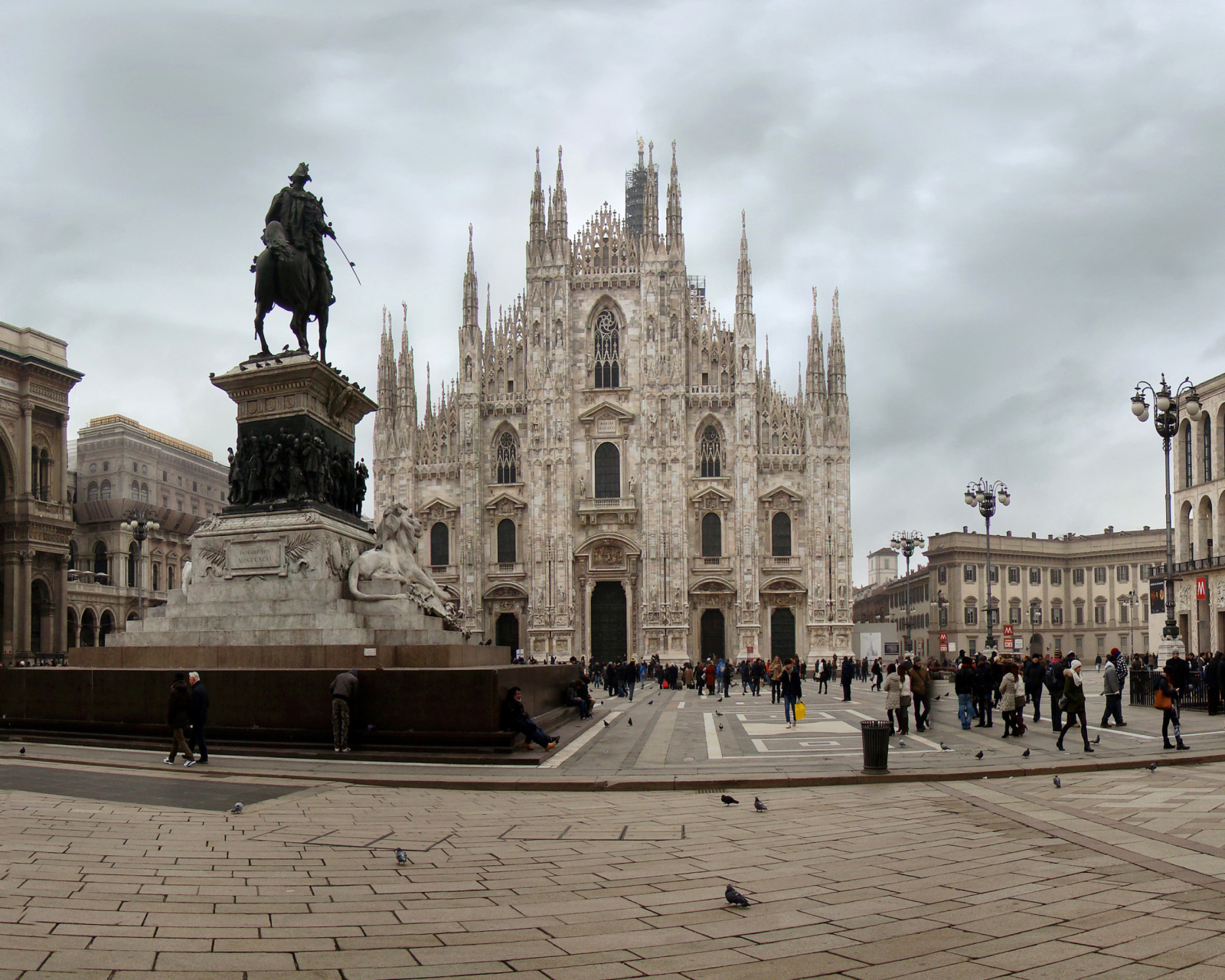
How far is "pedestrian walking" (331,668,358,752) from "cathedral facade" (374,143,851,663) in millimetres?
36403

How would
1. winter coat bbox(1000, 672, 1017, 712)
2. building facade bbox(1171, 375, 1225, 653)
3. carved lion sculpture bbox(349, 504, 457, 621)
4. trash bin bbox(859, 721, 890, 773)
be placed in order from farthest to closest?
building facade bbox(1171, 375, 1225, 653) < winter coat bbox(1000, 672, 1017, 712) < carved lion sculpture bbox(349, 504, 457, 621) < trash bin bbox(859, 721, 890, 773)

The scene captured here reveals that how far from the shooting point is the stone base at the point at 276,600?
12.9 meters

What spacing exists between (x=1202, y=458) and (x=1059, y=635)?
123ft

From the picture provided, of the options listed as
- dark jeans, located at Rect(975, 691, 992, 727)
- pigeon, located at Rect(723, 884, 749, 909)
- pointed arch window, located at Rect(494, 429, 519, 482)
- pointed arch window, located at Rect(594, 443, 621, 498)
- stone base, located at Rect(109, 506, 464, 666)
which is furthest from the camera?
pointed arch window, located at Rect(494, 429, 519, 482)

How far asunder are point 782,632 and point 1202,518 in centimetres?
1822

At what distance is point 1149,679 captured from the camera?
914 inches

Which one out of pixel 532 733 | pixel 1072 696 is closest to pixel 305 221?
pixel 532 733

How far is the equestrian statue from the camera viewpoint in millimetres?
13984

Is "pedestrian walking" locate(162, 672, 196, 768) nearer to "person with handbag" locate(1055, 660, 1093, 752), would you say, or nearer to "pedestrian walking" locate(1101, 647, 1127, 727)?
"person with handbag" locate(1055, 660, 1093, 752)

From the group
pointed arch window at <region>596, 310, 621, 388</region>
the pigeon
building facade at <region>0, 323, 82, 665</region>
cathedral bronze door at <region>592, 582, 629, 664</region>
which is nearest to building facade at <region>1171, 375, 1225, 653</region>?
cathedral bronze door at <region>592, 582, 629, 664</region>

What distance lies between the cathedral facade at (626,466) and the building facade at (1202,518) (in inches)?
544

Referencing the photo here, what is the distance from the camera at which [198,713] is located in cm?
1186

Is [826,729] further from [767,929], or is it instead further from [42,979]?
[42,979]

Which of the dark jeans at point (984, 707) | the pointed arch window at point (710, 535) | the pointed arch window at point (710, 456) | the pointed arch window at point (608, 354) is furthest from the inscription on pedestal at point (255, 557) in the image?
the pointed arch window at point (608, 354)
